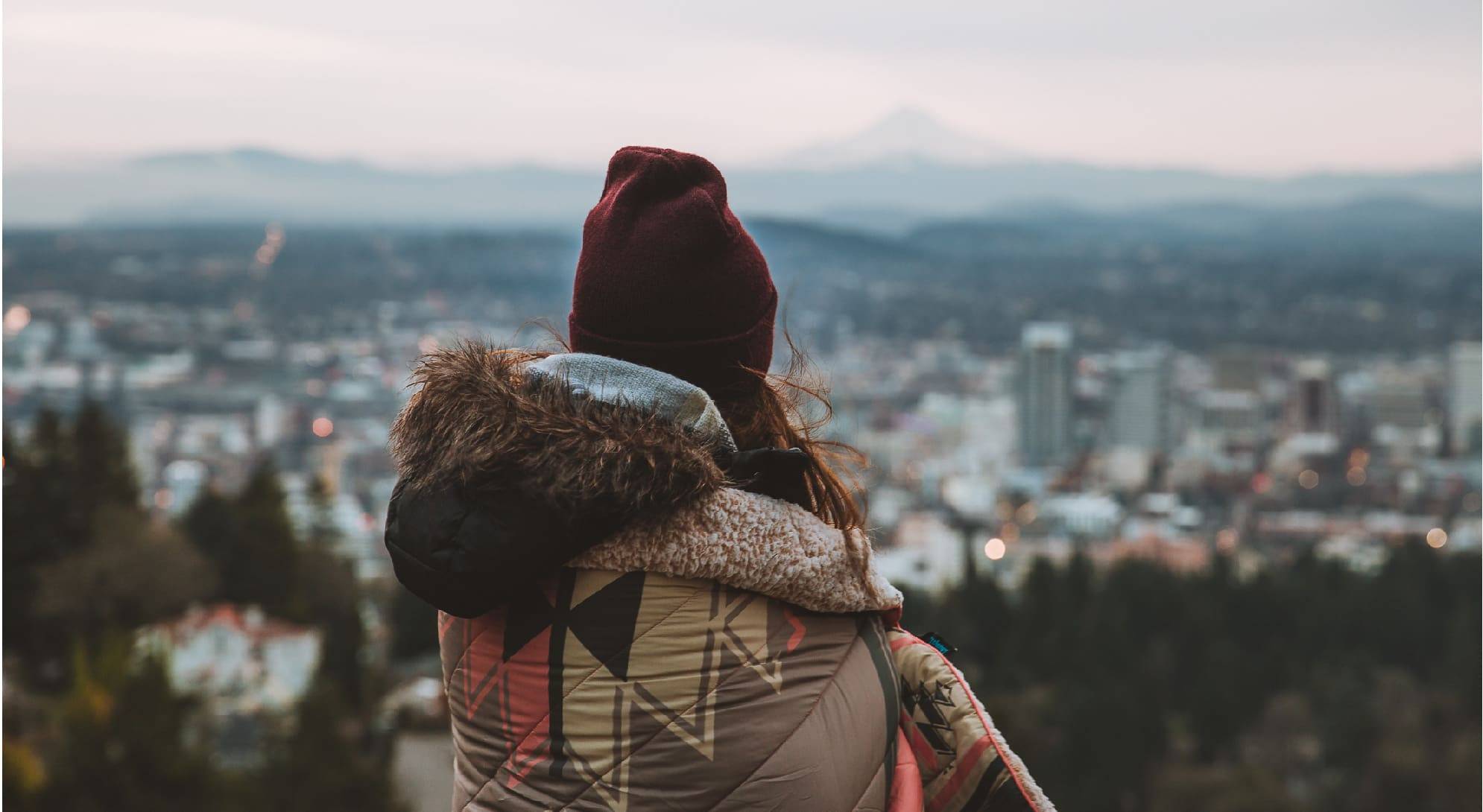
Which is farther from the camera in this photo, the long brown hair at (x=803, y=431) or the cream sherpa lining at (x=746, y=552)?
the long brown hair at (x=803, y=431)

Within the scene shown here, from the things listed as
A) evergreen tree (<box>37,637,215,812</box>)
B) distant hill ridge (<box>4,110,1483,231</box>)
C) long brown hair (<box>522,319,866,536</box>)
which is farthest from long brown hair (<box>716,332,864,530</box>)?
distant hill ridge (<box>4,110,1483,231</box>)

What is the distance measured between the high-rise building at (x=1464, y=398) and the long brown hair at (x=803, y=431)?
45150 millimetres

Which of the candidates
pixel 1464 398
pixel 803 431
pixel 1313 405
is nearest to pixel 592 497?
pixel 803 431

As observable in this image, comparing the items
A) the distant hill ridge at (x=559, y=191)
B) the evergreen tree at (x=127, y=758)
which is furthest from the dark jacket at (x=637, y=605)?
the distant hill ridge at (x=559, y=191)

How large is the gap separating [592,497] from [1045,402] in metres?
48.0

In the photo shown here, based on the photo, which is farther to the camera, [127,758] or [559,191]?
[559,191]

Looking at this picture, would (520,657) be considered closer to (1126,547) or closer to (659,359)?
(659,359)

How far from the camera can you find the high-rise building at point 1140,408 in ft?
152

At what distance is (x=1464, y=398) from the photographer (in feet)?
144

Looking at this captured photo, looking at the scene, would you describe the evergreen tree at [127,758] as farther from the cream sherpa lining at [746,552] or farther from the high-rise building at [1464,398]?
the high-rise building at [1464,398]

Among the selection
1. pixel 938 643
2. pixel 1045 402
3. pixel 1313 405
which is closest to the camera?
pixel 938 643

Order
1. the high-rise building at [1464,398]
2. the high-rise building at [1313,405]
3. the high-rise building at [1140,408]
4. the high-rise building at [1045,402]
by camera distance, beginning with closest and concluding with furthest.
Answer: the high-rise building at [1464,398], the high-rise building at [1313,405], the high-rise building at [1045,402], the high-rise building at [1140,408]

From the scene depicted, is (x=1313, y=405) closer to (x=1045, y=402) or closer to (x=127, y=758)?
(x=1045, y=402)

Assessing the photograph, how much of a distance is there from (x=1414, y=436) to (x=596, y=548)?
47.6 metres
